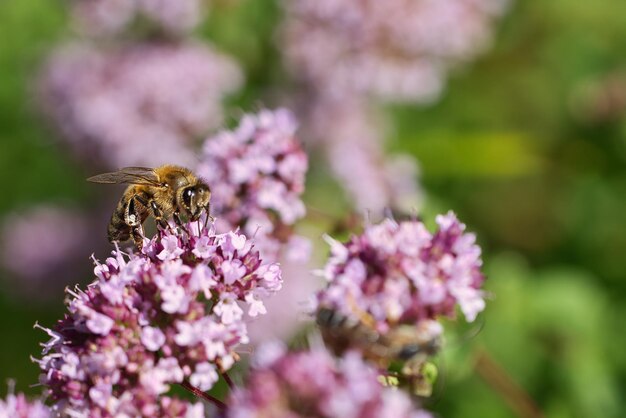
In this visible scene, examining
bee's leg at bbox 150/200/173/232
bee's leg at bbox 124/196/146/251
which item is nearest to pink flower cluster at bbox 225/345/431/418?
bee's leg at bbox 150/200/173/232

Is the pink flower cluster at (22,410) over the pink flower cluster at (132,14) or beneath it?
beneath

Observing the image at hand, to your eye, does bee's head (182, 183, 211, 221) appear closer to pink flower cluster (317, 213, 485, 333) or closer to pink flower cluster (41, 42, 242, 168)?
pink flower cluster (317, 213, 485, 333)

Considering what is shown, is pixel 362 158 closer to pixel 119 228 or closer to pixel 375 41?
pixel 375 41

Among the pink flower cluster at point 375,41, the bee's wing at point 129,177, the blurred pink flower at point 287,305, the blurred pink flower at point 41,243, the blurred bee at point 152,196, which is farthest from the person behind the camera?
the blurred pink flower at point 41,243

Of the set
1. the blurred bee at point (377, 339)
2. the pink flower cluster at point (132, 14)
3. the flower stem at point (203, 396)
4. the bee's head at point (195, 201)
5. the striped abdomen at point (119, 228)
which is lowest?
the flower stem at point (203, 396)

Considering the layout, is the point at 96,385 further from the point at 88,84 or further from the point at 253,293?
the point at 88,84

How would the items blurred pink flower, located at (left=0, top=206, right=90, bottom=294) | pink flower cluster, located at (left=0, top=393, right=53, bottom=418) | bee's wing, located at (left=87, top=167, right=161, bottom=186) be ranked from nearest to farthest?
1. pink flower cluster, located at (left=0, top=393, right=53, bottom=418)
2. bee's wing, located at (left=87, top=167, right=161, bottom=186)
3. blurred pink flower, located at (left=0, top=206, right=90, bottom=294)

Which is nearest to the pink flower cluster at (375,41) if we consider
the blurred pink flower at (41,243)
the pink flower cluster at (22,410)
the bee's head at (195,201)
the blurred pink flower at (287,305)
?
the blurred pink flower at (287,305)

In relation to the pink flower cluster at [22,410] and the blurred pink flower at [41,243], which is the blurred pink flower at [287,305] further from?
the pink flower cluster at [22,410]

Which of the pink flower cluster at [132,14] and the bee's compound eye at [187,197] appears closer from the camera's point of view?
the bee's compound eye at [187,197]

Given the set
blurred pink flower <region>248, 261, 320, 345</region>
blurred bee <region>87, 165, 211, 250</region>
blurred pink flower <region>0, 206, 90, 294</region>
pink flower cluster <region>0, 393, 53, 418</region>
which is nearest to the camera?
pink flower cluster <region>0, 393, 53, 418</region>
